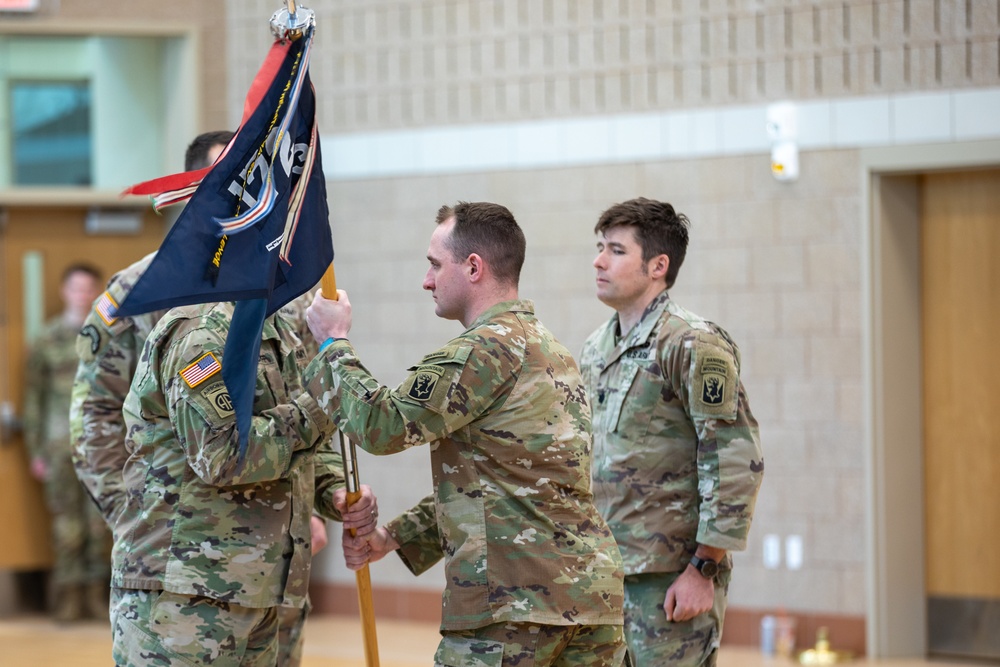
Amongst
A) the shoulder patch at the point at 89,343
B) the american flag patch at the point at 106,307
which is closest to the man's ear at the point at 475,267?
the american flag patch at the point at 106,307

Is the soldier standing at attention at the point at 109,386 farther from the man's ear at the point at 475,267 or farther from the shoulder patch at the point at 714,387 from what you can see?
the shoulder patch at the point at 714,387

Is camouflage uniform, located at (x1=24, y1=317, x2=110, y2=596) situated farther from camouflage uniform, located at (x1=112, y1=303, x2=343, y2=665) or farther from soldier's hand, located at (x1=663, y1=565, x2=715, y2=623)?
soldier's hand, located at (x1=663, y1=565, x2=715, y2=623)

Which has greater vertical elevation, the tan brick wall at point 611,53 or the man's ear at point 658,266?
the tan brick wall at point 611,53

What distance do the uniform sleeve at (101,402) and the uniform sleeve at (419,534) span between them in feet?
3.72

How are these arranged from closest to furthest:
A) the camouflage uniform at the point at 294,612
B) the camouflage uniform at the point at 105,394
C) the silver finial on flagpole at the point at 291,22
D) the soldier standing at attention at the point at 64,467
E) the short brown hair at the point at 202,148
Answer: the silver finial on flagpole at the point at 291,22 < the camouflage uniform at the point at 294,612 < the short brown hair at the point at 202,148 < the camouflage uniform at the point at 105,394 < the soldier standing at attention at the point at 64,467

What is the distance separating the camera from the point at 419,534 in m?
3.07

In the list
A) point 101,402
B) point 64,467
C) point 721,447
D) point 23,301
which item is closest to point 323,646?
point 64,467

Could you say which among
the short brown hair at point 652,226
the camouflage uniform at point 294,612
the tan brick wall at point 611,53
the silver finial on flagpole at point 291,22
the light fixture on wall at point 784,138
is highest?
the tan brick wall at point 611,53

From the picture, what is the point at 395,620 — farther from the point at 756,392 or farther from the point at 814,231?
the point at 814,231

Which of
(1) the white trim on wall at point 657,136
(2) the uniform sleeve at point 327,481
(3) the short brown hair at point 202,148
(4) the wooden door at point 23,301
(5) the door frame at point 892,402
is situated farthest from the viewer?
(4) the wooden door at point 23,301

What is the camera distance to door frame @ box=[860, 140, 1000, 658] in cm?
622

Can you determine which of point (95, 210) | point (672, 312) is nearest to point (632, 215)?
point (672, 312)

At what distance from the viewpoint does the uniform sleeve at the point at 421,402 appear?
2.72 metres

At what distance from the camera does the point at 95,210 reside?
24.6 feet
